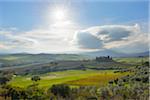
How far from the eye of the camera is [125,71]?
673cm

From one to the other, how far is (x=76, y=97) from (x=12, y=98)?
1168mm

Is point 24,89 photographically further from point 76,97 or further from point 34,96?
point 76,97

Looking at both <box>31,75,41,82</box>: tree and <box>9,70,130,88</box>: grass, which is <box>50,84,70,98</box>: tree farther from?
<box>31,75,41,82</box>: tree

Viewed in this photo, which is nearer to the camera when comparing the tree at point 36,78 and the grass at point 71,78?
the grass at point 71,78

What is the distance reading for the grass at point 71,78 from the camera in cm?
581

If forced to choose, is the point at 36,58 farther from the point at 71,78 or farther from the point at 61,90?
the point at 61,90

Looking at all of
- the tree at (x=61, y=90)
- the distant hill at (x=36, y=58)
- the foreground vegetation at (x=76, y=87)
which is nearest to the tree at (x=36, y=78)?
the foreground vegetation at (x=76, y=87)

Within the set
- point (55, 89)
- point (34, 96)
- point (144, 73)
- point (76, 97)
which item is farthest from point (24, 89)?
point (144, 73)

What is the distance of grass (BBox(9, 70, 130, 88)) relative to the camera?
581 centimetres

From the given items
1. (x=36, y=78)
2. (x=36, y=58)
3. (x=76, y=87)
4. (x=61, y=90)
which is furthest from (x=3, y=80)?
(x=36, y=58)

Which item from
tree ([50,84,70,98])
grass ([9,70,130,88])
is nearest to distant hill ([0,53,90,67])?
grass ([9,70,130,88])

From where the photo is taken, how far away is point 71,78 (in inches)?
255

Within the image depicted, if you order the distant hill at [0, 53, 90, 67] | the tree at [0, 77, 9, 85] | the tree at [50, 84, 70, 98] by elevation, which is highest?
the distant hill at [0, 53, 90, 67]

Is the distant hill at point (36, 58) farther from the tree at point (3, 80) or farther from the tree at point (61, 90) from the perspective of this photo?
the tree at point (61, 90)
